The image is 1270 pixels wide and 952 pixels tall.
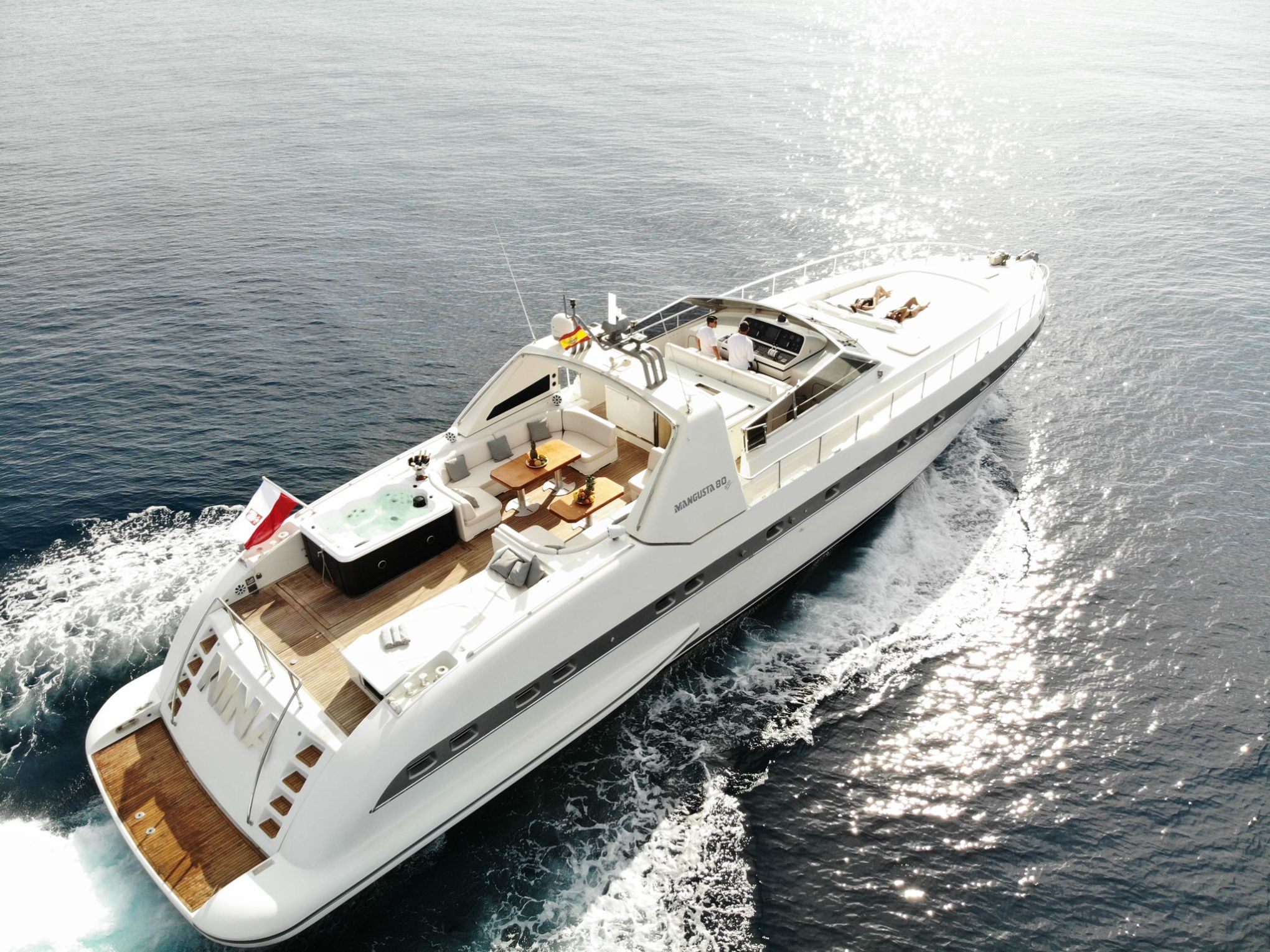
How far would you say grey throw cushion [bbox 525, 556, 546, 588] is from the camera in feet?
43.9

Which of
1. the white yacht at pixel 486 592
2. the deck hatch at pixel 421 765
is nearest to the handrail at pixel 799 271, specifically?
the white yacht at pixel 486 592

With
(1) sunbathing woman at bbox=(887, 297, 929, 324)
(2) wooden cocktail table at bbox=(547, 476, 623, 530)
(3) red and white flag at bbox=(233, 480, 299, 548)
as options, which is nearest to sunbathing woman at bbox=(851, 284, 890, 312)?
(1) sunbathing woman at bbox=(887, 297, 929, 324)

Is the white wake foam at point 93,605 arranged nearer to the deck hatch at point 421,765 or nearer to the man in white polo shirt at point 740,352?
the deck hatch at point 421,765

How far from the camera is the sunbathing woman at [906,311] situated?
69.2ft

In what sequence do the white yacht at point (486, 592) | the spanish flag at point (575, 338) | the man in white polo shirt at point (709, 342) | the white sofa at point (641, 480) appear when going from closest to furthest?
the white yacht at point (486, 592), the spanish flag at point (575, 338), the white sofa at point (641, 480), the man in white polo shirt at point (709, 342)

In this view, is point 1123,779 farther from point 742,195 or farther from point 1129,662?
point 742,195

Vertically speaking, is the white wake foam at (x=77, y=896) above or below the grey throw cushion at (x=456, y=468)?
below

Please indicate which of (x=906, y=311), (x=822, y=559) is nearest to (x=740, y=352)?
(x=822, y=559)

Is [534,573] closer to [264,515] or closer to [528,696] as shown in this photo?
[528,696]

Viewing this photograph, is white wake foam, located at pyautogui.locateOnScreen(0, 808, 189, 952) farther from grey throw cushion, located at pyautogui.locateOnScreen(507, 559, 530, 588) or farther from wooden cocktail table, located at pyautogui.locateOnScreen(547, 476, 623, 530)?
wooden cocktail table, located at pyautogui.locateOnScreen(547, 476, 623, 530)

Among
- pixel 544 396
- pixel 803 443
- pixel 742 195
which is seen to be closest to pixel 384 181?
pixel 742 195

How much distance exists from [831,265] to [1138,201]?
15715mm

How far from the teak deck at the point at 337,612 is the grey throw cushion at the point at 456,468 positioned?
1.36 m

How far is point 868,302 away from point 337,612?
1511cm
